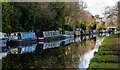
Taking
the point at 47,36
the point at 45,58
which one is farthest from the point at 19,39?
the point at 45,58

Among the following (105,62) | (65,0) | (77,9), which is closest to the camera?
(105,62)

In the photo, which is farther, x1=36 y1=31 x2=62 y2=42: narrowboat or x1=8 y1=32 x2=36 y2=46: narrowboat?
x1=36 y1=31 x2=62 y2=42: narrowboat

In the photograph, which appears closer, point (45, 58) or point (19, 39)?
point (45, 58)

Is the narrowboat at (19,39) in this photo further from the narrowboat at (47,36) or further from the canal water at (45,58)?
the narrowboat at (47,36)

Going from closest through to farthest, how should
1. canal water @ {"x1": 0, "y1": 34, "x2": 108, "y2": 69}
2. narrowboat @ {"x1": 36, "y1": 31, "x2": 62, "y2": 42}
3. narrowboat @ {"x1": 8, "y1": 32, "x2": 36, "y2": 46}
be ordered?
canal water @ {"x1": 0, "y1": 34, "x2": 108, "y2": 69}
narrowboat @ {"x1": 8, "y1": 32, "x2": 36, "y2": 46}
narrowboat @ {"x1": 36, "y1": 31, "x2": 62, "y2": 42}

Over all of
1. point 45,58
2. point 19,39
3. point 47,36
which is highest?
point 19,39

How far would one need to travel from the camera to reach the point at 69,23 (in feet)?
231

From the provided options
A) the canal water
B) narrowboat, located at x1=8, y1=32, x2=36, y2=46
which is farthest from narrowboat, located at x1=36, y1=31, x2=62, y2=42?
the canal water

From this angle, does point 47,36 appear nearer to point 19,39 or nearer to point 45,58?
point 19,39

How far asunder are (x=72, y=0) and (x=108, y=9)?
11278 mm

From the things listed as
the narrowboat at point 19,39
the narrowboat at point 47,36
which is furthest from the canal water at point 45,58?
the narrowboat at point 47,36

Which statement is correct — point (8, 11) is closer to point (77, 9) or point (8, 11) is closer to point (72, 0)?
point (72, 0)

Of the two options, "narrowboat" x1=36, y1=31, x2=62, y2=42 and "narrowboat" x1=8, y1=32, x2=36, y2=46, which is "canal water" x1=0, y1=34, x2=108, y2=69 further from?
"narrowboat" x1=36, y1=31, x2=62, y2=42

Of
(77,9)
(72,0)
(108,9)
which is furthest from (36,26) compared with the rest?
(77,9)
